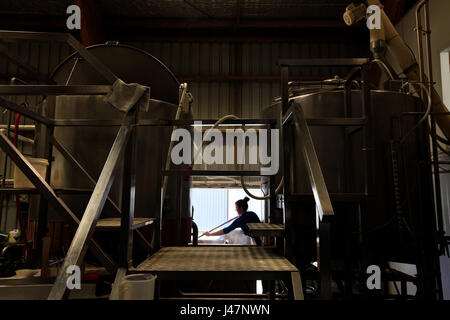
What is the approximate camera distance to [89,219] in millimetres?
1513

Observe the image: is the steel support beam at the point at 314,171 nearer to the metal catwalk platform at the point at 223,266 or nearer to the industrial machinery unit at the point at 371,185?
the metal catwalk platform at the point at 223,266

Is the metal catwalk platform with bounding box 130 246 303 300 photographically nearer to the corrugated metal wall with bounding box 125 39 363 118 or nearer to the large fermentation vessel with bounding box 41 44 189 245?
the large fermentation vessel with bounding box 41 44 189 245

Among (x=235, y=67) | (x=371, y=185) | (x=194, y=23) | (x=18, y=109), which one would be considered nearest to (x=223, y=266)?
(x=18, y=109)

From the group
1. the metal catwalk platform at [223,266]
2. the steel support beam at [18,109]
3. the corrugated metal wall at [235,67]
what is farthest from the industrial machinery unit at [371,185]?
the corrugated metal wall at [235,67]

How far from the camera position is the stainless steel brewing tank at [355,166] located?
3008 mm

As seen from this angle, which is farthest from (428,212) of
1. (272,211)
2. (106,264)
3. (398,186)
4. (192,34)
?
(192,34)

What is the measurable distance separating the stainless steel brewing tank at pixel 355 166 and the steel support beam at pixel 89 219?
1.75m

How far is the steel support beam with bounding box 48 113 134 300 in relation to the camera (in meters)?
1.34

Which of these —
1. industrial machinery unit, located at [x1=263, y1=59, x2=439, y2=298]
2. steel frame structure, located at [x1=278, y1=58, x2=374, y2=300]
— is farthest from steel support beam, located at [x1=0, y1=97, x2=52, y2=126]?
industrial machinery unit, located at [x1=263, y1=59, x2=439, y2=298]

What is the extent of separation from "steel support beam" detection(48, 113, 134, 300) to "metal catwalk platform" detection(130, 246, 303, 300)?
44 cm

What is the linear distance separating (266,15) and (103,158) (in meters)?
6.76

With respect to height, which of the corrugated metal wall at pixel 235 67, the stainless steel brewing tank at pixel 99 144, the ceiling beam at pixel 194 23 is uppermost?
the ceiling beam at pixel 194 23

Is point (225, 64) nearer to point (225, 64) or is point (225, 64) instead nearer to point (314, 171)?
point (225, 64)

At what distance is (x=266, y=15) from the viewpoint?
27.5 ft
